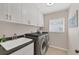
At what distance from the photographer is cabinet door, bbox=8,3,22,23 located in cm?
125

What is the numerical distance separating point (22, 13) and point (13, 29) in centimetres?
27

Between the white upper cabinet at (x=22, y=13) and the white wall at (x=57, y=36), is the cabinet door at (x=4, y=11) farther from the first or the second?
the white wall at (x=57, y=36)

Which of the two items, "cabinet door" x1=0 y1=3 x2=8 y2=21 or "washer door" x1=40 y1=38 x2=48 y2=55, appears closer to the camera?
"cabinet door" x1=0 y1=3 x2=8 y2=21

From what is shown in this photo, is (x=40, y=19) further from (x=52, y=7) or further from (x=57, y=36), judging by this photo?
(x=57, y=36)

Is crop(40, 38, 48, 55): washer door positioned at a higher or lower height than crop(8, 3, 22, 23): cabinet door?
lower

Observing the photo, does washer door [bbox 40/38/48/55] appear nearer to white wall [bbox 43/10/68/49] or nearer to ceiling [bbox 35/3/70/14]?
white wall [bbox 43/10/68/49]

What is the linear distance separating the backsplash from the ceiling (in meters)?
0.29

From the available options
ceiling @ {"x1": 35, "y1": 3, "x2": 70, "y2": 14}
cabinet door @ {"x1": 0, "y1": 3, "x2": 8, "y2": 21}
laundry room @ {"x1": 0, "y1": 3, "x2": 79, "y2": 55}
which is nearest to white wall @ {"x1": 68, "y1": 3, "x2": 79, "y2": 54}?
laundry room @ {"x1": 0, "y1": 3, "x2": 79, "y2": 55}

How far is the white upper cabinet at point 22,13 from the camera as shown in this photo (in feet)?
3.94

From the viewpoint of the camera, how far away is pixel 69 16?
124 cm

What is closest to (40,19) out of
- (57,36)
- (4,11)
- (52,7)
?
(52,7)
